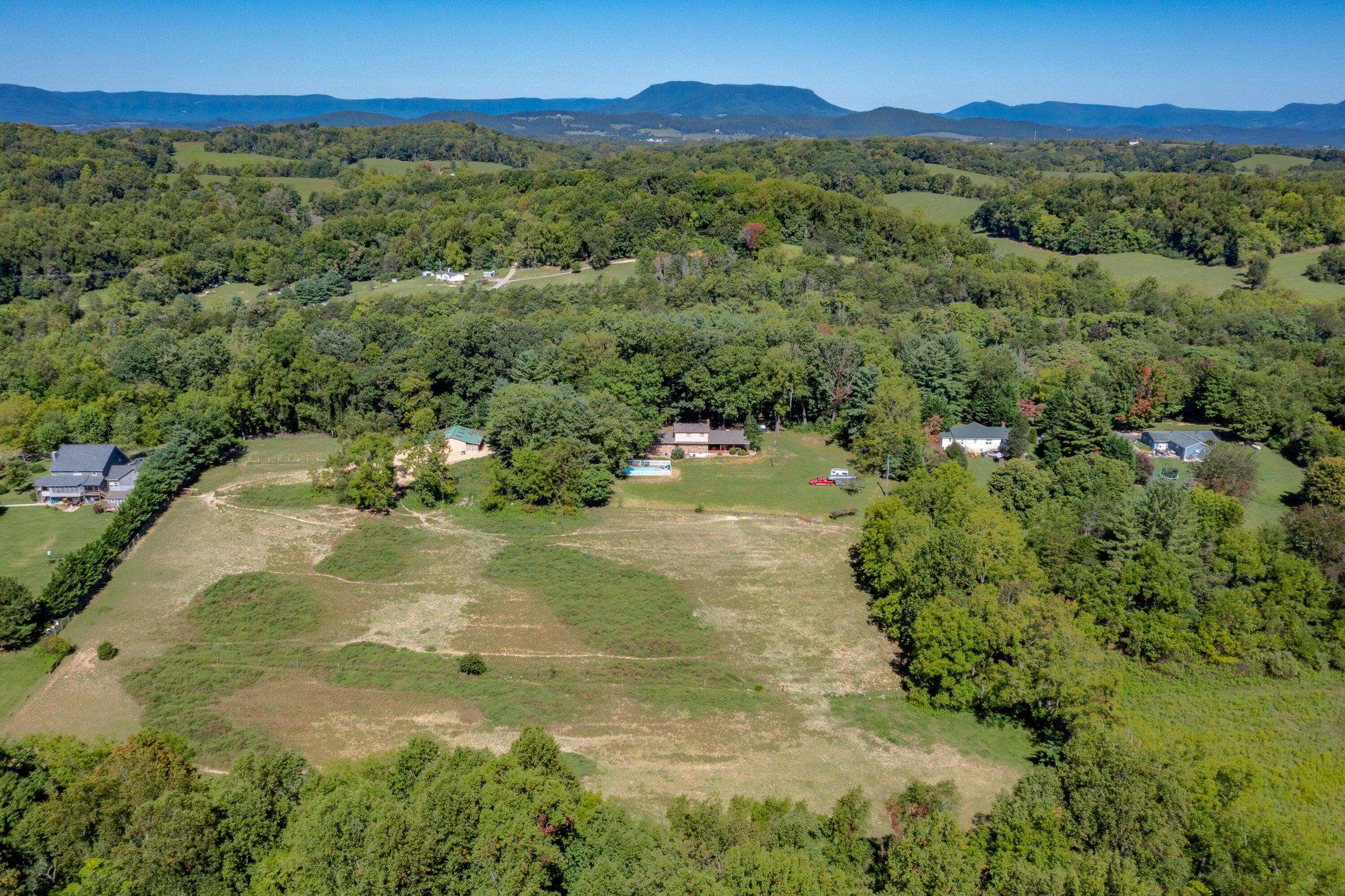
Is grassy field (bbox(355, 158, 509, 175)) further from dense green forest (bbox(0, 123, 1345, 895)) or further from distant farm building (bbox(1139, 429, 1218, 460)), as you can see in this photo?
distant farm building (bbox(1139, 429, 1218, 460))

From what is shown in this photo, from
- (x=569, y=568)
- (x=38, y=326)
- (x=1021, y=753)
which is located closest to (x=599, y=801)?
(x=1021, y=753)

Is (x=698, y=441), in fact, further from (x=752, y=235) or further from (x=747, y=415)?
(x=752, y=235)

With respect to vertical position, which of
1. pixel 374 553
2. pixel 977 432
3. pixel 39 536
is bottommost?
pixel 374 553

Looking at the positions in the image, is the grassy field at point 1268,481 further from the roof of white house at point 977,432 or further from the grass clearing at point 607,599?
the grass clearing at point 607,599

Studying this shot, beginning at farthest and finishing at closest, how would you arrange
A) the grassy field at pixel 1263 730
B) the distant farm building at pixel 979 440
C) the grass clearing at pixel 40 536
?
1. the distant farm building at pixel 979 440
2. the grass clearing at pixel 40 536
3. the grassy field at pixel 1263 730

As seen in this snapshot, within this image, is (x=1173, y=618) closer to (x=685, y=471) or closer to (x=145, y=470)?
(x=685, y=471)

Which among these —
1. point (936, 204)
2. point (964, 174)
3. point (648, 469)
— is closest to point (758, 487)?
point (648, 469)

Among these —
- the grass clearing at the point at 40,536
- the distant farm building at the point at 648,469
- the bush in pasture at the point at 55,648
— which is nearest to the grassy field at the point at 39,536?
the grass clearing at the point at 40,536
